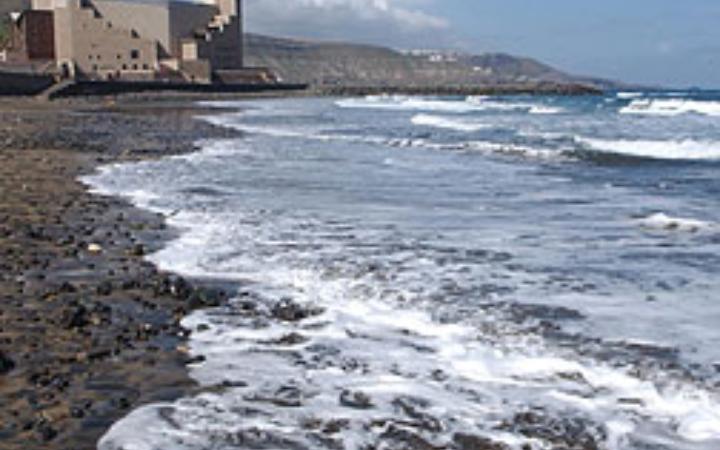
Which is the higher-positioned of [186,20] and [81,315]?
[186,20]

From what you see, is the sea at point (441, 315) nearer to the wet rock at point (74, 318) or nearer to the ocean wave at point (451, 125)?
the wet rock at point (74, 318)

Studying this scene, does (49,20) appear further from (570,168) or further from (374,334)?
(374,334)

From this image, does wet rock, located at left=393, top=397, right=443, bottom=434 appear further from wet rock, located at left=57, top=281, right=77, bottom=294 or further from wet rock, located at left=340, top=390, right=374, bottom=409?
wet rock, located at left=57, top=281, right=77, bottom=294

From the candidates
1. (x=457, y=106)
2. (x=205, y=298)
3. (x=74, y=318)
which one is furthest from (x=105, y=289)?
(x=457, y=106)

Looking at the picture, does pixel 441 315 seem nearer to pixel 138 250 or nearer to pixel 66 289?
pixel 66 289

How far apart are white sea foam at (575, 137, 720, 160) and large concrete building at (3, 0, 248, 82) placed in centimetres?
6255

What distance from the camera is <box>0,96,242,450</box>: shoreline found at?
4.47 m

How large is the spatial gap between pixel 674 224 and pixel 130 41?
86648 mm

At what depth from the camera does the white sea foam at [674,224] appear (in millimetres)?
10316

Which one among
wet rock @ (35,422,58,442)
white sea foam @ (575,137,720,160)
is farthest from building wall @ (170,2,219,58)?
wet rock @ (35,422,58,442)

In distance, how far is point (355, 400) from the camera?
475 centimetres

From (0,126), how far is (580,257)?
23.3 meters

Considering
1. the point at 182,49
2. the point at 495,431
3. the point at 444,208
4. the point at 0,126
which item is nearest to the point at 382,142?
the point at 0,126

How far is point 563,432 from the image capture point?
4.31 metres
